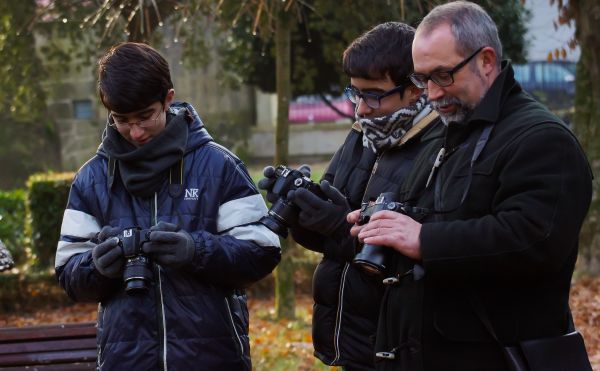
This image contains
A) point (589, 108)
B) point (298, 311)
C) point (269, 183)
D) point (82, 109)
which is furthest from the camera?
point (82, 109)

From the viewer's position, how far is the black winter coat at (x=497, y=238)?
9.66 feet

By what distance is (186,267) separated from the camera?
11.8 ft

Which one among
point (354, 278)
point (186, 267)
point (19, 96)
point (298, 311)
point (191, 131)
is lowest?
point (298, 311)

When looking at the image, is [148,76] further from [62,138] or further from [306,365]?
[62,138]

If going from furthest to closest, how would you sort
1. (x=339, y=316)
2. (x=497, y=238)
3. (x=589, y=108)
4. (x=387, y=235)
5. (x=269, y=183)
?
(x=589, y=108) < (x=339, y=316) < (x=269, y=183) < (x=387, y=235) < (x=497, y=238)

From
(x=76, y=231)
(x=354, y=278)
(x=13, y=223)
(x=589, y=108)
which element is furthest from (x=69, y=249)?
(x=13, y=223)

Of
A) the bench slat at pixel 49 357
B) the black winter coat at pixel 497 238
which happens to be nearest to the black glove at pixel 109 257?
the black winter coat at pixel 497 238

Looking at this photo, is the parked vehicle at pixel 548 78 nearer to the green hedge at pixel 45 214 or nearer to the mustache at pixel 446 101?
the green hedge at pixel 45 214

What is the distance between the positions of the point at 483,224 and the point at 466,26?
597mm

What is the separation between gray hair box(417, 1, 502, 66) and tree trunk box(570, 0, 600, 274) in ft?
24.2

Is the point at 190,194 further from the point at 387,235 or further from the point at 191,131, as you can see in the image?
the point at 387,235

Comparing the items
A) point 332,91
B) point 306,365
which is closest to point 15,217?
point 332,91

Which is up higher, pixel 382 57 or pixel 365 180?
pixel 382 57

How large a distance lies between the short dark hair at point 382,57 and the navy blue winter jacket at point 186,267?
55 cm
